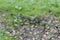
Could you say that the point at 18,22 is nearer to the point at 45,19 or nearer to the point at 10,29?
the point at 10,29

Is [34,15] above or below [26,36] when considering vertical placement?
above

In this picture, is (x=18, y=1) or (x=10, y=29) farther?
(x=18, y=1)

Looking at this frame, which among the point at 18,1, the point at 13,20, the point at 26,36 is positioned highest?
the point at 18,1

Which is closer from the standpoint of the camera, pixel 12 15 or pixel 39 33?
pixel 39 33

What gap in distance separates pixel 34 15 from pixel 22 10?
1.37 feet

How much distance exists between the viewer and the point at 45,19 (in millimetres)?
6570

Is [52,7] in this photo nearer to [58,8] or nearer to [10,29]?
[58,8]

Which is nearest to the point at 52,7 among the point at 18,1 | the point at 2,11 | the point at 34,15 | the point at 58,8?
the point at 58,8

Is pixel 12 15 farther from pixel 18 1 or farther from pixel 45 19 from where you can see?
pixel 45 19

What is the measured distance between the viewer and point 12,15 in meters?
6.83

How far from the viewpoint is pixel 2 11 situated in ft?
22.9

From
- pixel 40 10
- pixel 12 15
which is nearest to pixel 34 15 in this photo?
pixel 40 10

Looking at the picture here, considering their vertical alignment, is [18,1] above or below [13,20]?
above

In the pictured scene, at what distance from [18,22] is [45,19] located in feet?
2.57
